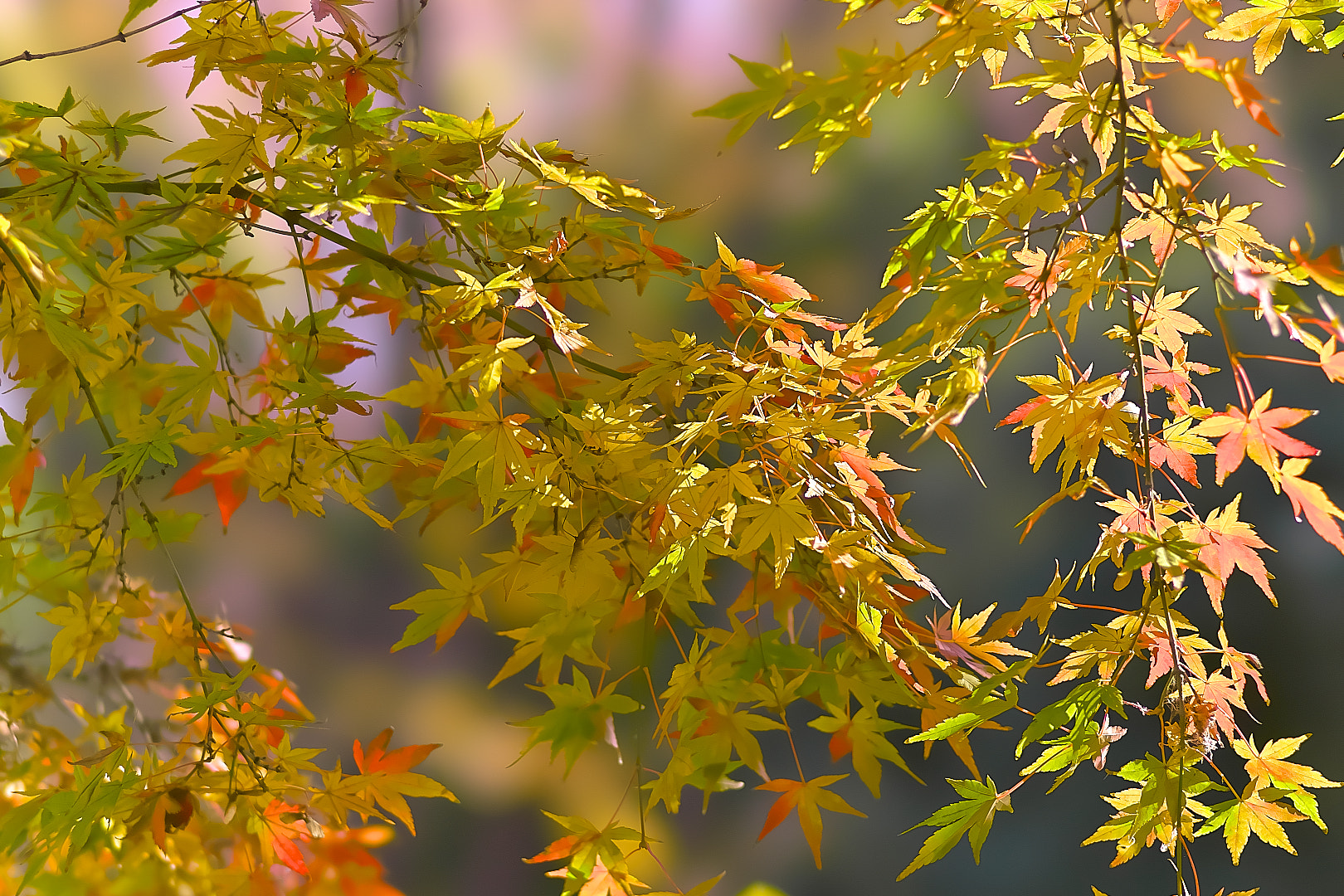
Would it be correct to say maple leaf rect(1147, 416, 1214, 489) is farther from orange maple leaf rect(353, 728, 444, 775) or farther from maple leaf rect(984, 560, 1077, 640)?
orange maple leaf rect(353, 728, 444, 775)

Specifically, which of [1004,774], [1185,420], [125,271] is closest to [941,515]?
[1004,774]

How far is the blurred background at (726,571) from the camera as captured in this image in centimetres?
132

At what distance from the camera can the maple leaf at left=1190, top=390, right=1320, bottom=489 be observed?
0.65 m

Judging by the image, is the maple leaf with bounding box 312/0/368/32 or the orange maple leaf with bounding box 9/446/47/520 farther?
the orange maple leaf with bounding box 9/446/47/520

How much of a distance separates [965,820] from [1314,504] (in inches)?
16.0

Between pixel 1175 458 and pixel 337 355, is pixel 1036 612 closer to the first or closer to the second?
pixel 1175 458

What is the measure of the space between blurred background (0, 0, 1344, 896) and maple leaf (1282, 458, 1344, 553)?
70 centimetres

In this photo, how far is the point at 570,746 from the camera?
0.92m

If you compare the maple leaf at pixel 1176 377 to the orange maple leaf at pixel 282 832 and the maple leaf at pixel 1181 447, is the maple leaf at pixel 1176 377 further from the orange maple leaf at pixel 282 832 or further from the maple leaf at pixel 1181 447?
the orange maple leaf at pixel 282 832

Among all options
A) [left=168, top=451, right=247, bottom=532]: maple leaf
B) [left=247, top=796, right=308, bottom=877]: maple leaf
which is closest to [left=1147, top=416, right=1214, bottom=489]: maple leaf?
[left=247, top=796, right=308, bottom=877]: maple leaf

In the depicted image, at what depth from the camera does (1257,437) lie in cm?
67

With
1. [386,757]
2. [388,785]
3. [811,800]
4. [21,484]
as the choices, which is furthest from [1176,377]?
[21,484]

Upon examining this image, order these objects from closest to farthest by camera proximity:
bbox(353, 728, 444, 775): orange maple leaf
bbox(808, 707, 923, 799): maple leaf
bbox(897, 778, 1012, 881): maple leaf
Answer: bbox(897, 778, 1012, 881): maple leaf
bbox(808, 707, 923, 799): maple leaf
bbox(353, 728, 444, 775): orange maple leaf

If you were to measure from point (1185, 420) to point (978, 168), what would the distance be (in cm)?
33
